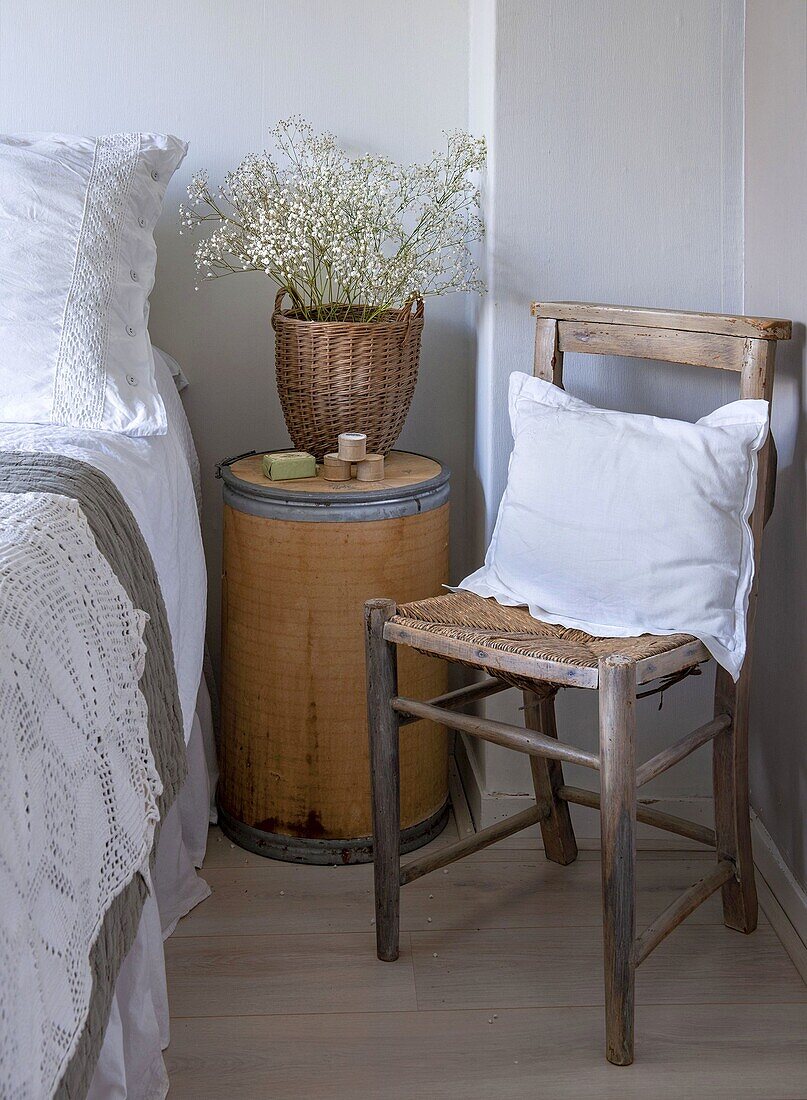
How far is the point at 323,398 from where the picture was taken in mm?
1867

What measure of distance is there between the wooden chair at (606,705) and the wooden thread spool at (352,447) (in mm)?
317

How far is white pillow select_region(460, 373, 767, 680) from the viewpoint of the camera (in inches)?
58.6

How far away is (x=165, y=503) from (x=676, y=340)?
0.81m

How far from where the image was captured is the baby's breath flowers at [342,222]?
6.02 ft

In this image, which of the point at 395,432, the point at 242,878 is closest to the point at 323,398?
the point at 395,432

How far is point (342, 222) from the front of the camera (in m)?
1.82

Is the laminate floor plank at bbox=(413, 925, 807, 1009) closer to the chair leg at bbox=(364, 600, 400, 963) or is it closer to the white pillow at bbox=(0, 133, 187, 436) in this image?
the chair leg at bbox=(364, 600, 400, 963)

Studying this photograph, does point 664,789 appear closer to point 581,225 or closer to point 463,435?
point 463,435

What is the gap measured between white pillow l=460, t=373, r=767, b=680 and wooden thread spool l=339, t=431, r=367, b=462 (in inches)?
12.7

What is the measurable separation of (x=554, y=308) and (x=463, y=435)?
52 cm

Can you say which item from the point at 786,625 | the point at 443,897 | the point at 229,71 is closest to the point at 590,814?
the point at 443,897

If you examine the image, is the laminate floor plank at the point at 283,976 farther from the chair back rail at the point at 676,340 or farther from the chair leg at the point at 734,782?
the chair back rail at the point at 676,340

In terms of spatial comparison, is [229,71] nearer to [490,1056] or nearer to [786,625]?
[786,625]

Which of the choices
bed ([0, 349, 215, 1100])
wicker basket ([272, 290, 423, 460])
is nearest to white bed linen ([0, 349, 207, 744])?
bed ([0, 349, 215, 1100])
